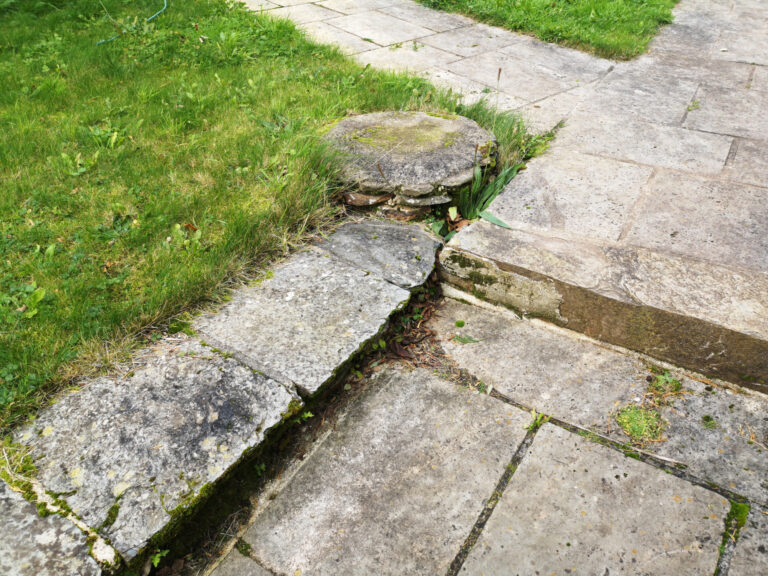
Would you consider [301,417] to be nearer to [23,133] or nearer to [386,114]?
[386,114]

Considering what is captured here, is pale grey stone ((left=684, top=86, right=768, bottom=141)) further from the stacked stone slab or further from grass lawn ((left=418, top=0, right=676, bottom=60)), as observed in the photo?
the stacked stone slab

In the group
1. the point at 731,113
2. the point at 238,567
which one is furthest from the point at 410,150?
the point at 731,113

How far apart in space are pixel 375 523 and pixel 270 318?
34.1 inches

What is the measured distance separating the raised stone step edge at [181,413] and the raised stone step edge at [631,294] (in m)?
0.31

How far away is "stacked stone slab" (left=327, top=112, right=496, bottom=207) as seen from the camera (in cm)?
277

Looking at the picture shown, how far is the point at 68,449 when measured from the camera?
1619 millimetres

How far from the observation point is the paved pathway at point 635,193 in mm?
2127

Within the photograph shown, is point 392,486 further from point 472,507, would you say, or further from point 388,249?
point 388,249

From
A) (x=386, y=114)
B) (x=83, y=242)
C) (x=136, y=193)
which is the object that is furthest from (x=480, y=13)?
(x=83, y=242)

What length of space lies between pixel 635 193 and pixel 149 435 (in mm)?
2464

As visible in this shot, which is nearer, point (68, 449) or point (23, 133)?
point (68, 449)

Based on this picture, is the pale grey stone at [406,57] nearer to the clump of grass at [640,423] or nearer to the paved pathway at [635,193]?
the paved pathway at [635,193]

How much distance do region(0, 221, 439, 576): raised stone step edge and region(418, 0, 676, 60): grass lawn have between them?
3.79m

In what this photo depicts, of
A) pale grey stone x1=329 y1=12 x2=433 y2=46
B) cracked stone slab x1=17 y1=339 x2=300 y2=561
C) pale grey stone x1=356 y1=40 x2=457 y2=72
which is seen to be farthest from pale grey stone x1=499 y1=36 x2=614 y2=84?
cracked stone slab x1=17 y1=339 x2=300 y2=561
